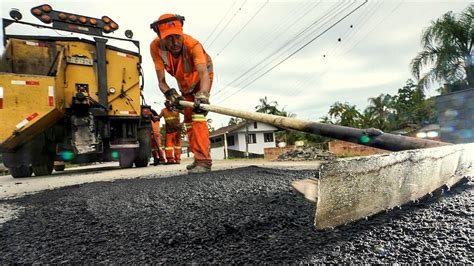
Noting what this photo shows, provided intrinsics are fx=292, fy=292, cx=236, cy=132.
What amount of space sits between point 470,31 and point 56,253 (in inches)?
666

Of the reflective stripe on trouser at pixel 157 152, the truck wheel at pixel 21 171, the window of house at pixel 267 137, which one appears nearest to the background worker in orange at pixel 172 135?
the reflective stripe on trouser at pixel 157 152

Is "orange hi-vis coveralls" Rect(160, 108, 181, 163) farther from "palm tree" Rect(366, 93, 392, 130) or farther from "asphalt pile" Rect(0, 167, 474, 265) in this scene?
"palm tree" Rect(366, 93, 392, 130)

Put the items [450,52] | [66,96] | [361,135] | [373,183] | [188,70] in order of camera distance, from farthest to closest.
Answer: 1. [450,52]
2. [66,96]
3. [188,70]
4. [361,135]
5. [373,183]

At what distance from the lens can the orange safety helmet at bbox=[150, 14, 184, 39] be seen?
10.7 feet

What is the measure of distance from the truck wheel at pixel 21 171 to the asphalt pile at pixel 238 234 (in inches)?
167

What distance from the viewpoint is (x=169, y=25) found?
3273mm

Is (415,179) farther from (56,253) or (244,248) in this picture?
(56,253)

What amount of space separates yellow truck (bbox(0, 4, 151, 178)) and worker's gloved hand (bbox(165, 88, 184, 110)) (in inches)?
82.1

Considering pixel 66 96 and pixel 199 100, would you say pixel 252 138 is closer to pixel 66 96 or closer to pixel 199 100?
pixel 66 96

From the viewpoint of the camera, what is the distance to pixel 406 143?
1467 millimetres

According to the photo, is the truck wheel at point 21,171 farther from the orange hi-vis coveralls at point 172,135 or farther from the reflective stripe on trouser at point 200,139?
the reflective stripe on trouser at point 200,139

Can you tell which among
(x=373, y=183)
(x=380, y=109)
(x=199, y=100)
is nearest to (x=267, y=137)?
(x=380, y=109)

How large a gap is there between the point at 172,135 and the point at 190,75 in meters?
4.00

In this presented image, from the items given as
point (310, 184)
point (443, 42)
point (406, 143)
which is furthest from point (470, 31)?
point (310, 184)
